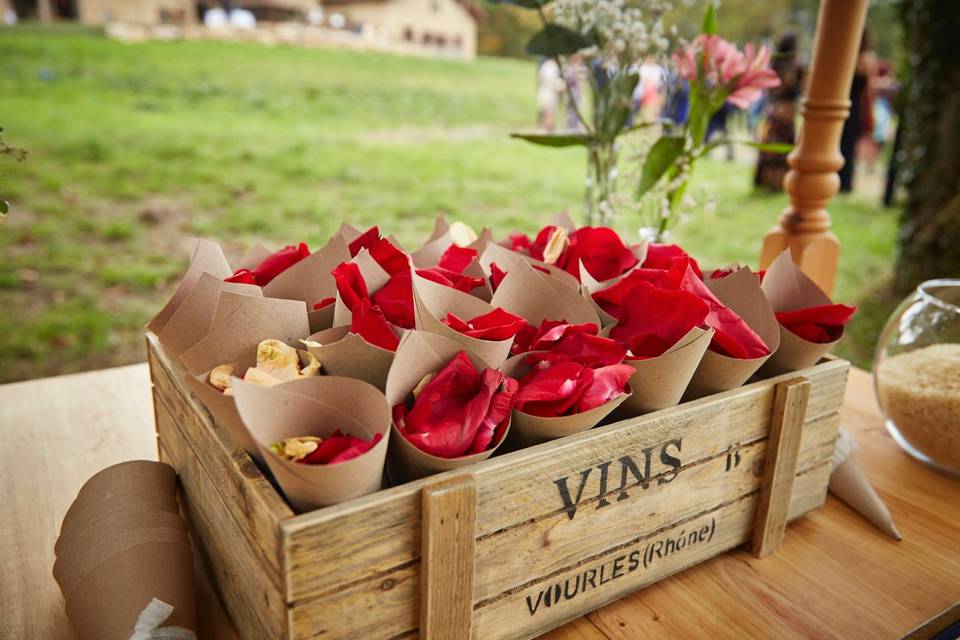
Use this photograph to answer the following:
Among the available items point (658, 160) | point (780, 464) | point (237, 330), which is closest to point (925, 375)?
point (780, 464)

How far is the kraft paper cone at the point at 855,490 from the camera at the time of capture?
81 centimetres

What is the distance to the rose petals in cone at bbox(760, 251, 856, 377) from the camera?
0.74 meters

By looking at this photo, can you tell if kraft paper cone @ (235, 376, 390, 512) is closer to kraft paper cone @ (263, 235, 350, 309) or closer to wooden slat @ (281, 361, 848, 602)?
wooden slat @ (281, 361, 848, 602)

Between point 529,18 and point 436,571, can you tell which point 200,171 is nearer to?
point 529,18

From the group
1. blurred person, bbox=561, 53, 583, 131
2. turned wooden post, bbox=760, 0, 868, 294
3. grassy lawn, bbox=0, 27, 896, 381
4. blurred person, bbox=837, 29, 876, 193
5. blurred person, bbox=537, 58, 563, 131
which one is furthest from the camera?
blurred person, bbox=537, 58, 563, 131

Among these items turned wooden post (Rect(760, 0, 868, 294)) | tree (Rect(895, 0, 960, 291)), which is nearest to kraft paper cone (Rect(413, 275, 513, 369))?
turned wooden post (Rect(760, 0, 868, 294))

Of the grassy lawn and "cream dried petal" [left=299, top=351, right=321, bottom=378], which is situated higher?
"cream dried petal" [left=299, top=351, right=321, bottom=378]

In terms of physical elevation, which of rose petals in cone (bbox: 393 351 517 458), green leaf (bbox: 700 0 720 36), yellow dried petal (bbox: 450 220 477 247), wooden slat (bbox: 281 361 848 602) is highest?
green leaf (bbox: 700 0 720 36)

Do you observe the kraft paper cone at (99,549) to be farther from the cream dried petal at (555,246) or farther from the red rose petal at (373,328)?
the cream dried petal at (555,246)

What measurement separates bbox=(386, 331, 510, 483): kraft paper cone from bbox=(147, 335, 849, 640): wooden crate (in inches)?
0.5

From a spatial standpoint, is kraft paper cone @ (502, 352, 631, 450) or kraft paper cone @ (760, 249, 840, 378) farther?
kraft paper cone @ (760, 249, 840, 378)

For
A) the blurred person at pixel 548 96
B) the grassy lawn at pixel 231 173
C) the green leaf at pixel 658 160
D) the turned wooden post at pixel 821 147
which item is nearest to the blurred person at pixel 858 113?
the grassy lawn at pixel 231 173

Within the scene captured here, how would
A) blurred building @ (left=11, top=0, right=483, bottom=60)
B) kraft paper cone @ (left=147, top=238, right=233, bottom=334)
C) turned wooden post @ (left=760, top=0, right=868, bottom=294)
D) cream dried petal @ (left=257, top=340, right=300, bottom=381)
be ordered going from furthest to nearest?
blurred building @ (left=11, top=0, right=483, bottom=60), turned wooden post @ (left=760, top=0, right=868, bottom=294), kraft paper cone @ (left=147, top=238, right=233, bottom=334), cream dried petal @ (left=257, top=340, right=300, bottom=381)

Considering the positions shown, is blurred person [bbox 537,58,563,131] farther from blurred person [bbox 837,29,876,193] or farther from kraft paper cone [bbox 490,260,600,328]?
kraft paper cone [bbox 490,260,600,328]
